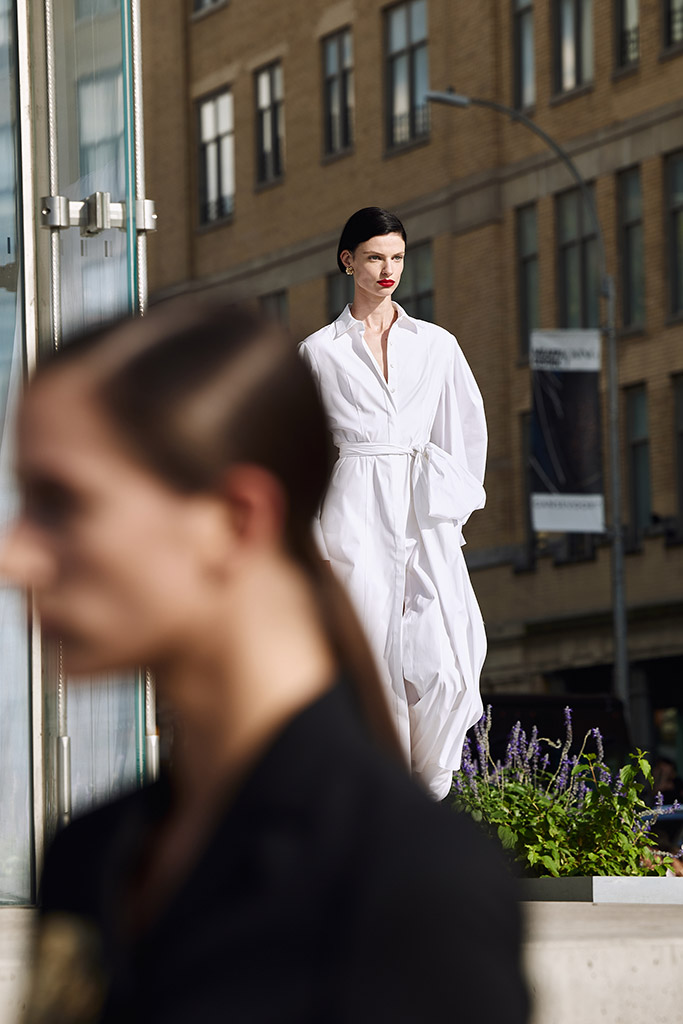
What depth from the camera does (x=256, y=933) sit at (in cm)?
103

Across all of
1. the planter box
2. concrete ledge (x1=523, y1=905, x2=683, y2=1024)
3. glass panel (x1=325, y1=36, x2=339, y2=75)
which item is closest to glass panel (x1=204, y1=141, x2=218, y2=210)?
glass panel (x1=325, y1=36, x2=339, y2=75)

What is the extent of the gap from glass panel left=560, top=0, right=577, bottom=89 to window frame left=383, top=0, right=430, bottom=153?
154 inches

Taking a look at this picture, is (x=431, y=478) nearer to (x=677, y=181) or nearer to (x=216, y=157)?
(x=677, y=181)

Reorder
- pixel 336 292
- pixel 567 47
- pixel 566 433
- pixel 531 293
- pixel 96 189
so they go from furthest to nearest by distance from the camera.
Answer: pixel 336 292, pixel 531 293, pixel 567 47, pixel 566 433, pixel 96 189

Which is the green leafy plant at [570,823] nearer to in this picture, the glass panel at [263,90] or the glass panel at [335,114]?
the glass panel at [335,114]

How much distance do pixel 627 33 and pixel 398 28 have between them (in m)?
6.80

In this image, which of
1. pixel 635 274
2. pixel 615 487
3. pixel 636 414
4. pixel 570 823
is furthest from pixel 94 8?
pixel 635 274

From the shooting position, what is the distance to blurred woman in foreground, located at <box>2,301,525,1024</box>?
3.42 ft

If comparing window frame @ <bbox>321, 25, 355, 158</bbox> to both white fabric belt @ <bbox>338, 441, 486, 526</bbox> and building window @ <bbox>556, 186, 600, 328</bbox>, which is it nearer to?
building window @ <bbox>556, 186, 600, 328</bbox>

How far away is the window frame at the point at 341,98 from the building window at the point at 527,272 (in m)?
5.40

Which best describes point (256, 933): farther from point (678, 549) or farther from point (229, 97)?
point (229, 97)

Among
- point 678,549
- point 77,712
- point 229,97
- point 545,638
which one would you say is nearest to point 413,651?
point 77,712

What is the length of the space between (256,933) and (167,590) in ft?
0.63

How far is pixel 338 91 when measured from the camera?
4334 centimetres
